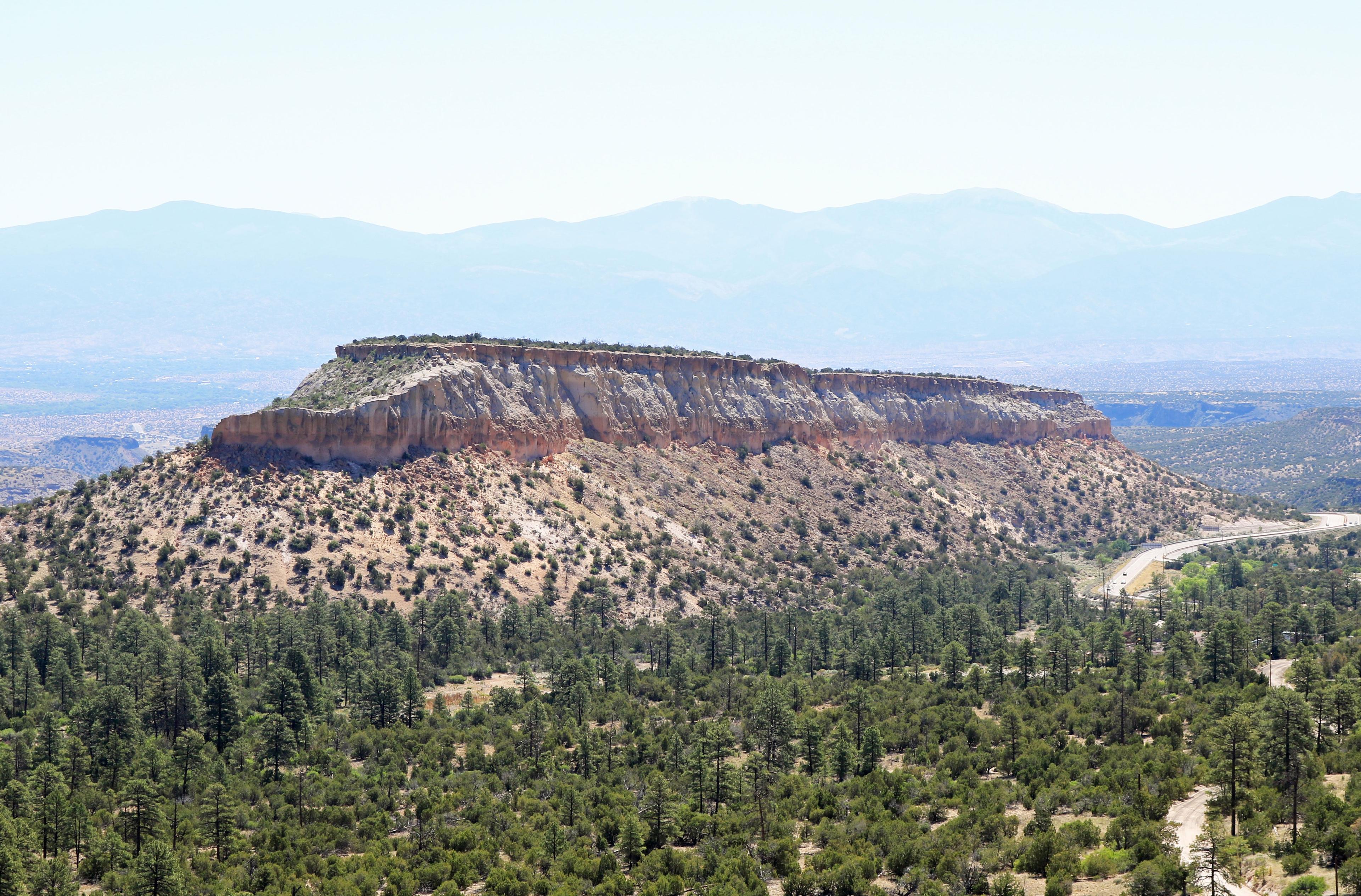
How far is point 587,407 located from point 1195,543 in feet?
218

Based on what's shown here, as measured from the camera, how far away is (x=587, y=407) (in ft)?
352

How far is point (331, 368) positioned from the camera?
103188mm

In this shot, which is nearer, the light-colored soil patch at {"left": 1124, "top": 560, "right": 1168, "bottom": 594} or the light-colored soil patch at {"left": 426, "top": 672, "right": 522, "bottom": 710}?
the light-colored soil patch at {"left": 426, "top": 672, "right": 522, "bottom": 710}

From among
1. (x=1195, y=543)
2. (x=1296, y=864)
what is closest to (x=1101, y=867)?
(x=1296, y=864)

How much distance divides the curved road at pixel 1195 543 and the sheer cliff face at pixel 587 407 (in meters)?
24.1

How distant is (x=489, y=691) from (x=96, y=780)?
2331cm

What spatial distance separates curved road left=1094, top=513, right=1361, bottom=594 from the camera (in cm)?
11175

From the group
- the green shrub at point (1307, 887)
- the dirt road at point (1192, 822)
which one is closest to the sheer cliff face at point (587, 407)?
the dirt road at point (1192, 822)

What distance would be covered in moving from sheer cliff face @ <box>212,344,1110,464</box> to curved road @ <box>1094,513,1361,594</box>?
947 inches

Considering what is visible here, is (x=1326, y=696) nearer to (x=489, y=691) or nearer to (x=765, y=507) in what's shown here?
(x=489, y=691)

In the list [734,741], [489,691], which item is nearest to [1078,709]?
[734,741]

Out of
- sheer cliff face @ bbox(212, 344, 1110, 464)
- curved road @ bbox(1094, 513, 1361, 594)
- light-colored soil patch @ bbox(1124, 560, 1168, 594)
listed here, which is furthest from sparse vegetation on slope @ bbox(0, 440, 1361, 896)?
curved road @ bbox(1094, 513, 1361, 594)

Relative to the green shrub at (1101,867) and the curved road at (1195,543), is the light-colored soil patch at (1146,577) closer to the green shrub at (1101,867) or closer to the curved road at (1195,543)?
the curved road at (1195,543)

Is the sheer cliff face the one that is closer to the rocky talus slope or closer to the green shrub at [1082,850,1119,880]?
the rocky talus slope
